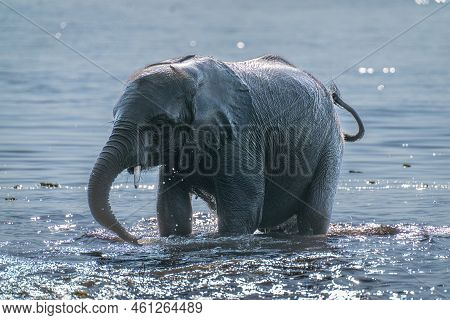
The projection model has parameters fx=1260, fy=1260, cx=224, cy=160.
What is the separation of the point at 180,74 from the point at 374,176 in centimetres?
635

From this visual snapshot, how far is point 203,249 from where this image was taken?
11734mm

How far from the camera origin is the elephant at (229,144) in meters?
10.8

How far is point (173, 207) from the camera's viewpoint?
476 inches

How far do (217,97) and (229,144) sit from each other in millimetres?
445

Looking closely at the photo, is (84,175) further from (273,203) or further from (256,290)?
(256,290)

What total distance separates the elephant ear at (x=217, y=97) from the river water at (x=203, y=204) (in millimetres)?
1146

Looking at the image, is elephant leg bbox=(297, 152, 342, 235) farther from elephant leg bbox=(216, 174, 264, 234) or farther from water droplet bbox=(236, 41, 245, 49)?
water droplet bbox=(236, 41, 245, 49)

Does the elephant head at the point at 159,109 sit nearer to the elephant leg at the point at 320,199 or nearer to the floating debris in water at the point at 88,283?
the floating debris in water at the point at 88,283

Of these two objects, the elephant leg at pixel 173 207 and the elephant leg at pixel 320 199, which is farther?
the elephant leg at pixel 320 199

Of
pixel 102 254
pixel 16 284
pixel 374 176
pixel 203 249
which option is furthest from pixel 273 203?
pixel 374 176

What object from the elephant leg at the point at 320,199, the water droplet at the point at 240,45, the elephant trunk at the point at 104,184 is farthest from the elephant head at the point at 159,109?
the water droplet at the point at 240,45

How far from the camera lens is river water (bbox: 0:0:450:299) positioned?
34.6ft

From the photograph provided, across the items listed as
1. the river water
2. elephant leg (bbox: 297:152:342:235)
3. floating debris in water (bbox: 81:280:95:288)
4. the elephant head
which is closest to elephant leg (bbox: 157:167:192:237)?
the river water
